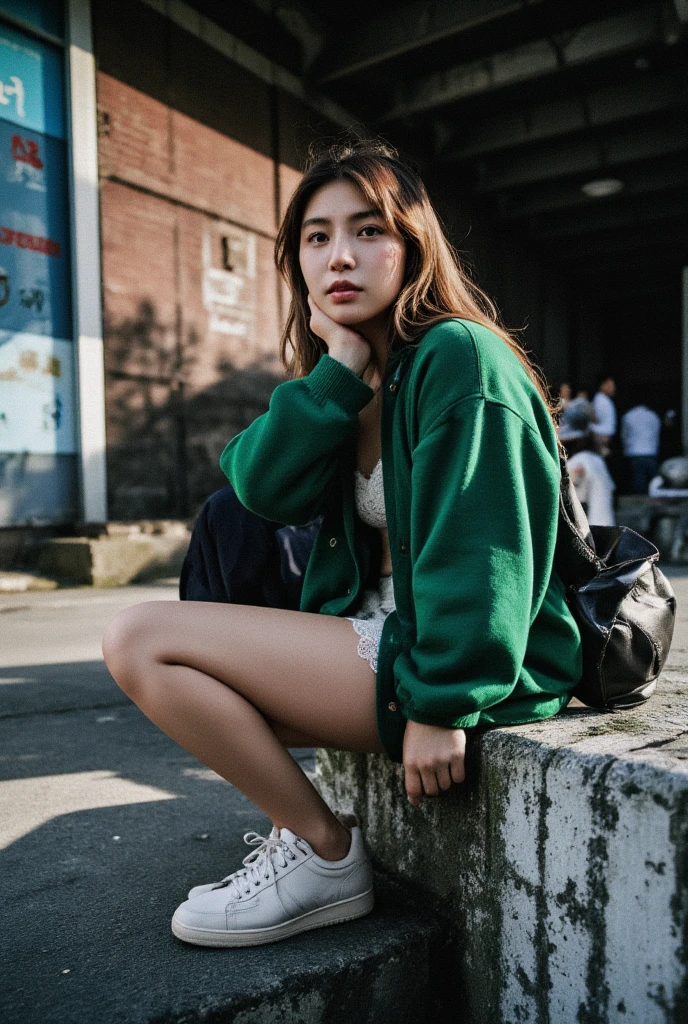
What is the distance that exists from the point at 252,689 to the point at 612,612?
28.2 inches

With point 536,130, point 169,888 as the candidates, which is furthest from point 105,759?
point 536,130

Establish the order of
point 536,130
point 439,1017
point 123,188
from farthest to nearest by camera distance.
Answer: point 536,130, point 123,188, point 439,1017

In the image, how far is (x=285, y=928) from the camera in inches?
60.0

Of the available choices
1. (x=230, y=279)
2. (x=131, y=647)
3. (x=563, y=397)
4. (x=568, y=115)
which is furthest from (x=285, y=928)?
(x=568, y=115)

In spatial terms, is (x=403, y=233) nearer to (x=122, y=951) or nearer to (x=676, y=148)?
(x=122, y=951)

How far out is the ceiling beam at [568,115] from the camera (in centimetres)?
1057

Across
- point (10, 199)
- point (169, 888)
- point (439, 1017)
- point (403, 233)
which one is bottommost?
point (439, 1017)

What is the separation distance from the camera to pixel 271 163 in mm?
10148

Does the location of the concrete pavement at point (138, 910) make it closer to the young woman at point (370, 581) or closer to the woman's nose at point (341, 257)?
the young woman at point (370, 581)

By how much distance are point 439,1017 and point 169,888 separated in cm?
63

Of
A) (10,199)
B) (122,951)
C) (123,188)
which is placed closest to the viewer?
(122,951)

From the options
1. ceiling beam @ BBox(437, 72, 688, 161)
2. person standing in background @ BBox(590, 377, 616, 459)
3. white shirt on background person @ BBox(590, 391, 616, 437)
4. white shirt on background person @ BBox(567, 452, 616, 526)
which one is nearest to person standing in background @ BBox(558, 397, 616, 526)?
white shirt on background person @ BBox(567, 452, 616, 526)

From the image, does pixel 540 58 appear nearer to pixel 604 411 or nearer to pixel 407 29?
pixel 407 29

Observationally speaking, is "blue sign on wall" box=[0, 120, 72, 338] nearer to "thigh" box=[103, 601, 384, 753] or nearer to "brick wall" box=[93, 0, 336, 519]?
"brick wall" box=[93, 0, 336, 519]
